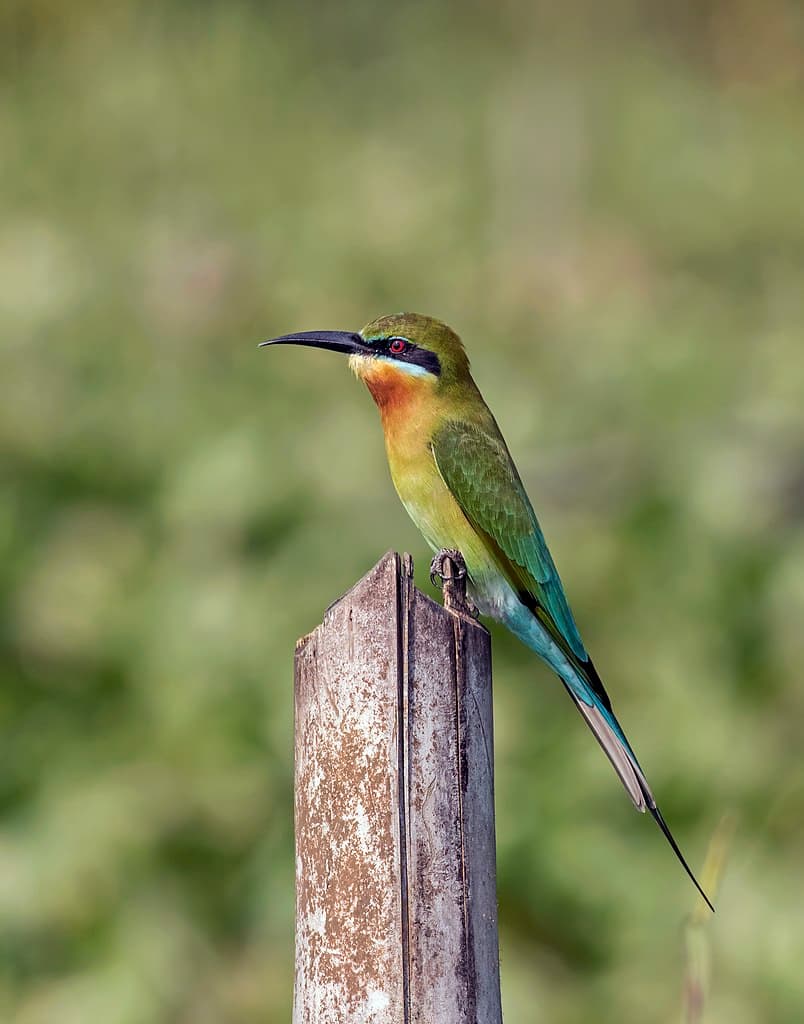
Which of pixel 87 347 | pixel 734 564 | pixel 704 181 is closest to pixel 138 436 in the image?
pixel 87 347

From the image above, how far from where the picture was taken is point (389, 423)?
262 centimetres

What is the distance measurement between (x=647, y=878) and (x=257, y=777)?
36.4 inches

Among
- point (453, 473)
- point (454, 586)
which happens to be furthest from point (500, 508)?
point (454, 586)

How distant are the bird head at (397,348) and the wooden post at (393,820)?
1.17 meters

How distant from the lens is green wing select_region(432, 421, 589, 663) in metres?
2.47

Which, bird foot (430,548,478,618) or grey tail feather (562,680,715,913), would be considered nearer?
bird foot (430,548,478,618)

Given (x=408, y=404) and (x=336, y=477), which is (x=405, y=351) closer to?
(x=408, y=404)

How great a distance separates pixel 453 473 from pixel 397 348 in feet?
0.81

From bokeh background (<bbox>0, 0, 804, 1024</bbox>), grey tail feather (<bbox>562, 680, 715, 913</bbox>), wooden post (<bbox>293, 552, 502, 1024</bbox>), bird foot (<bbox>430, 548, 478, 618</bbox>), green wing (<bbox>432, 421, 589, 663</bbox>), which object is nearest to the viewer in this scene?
wooden post (<bbox>293, 552, 502, 1024</bbox>)

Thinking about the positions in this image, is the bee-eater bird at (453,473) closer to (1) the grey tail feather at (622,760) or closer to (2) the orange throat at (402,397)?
(2) the orange throat at (402,397)

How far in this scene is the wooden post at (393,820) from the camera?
1344 millimetres

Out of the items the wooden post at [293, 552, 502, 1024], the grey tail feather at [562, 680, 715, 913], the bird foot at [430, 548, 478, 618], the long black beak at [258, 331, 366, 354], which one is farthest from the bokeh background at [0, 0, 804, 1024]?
the wooden post at [293, 552, 502, 1024]

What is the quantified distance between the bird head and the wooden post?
117 cm

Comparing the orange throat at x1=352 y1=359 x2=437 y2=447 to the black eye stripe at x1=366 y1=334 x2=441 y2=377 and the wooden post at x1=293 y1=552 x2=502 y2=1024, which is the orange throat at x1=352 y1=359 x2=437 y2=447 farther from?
the wooden post at x1=293 y1=552 x2=502 y2=1024
